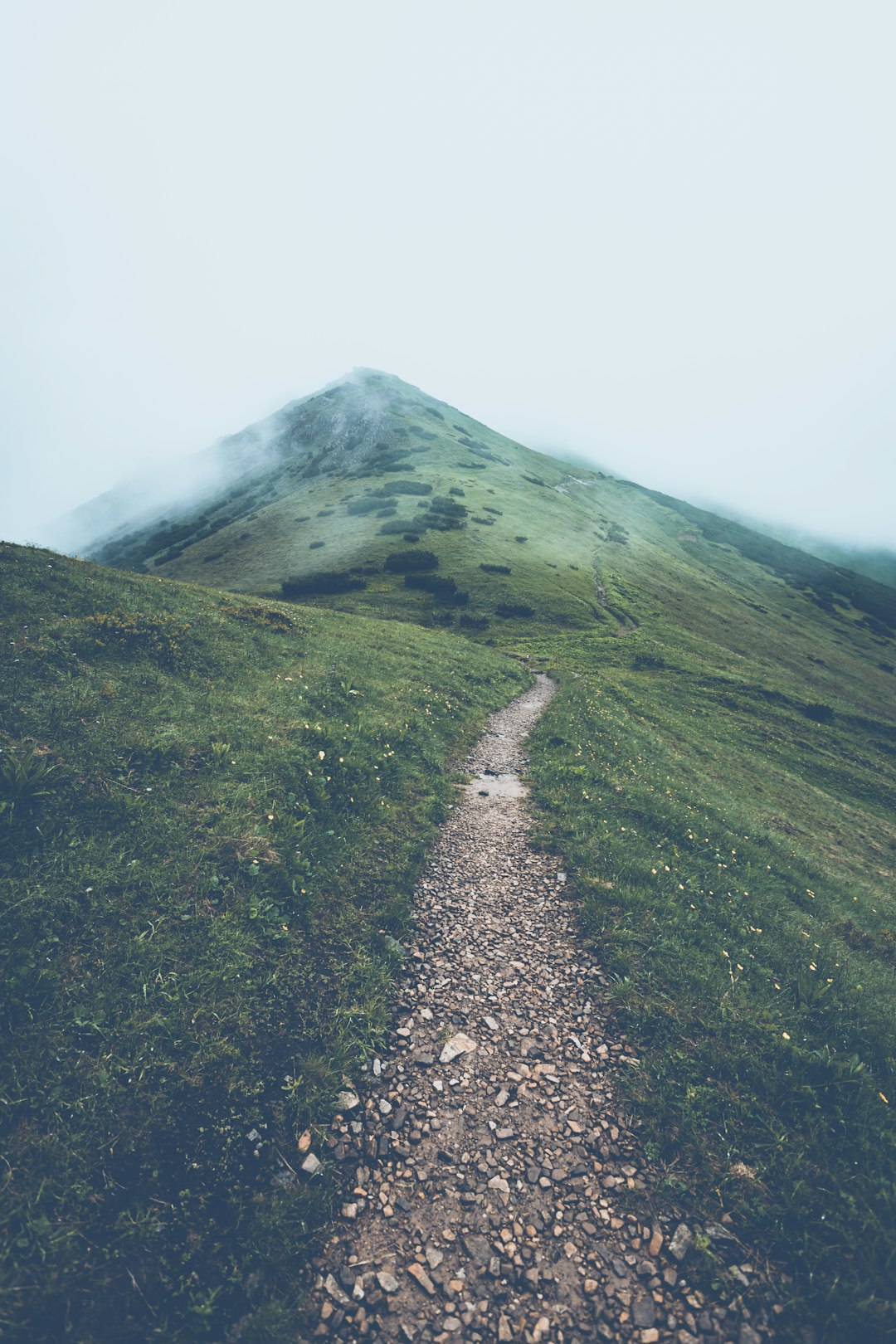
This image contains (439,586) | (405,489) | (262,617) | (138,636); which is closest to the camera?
(138,636)

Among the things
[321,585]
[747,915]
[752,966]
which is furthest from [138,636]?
[321,585]

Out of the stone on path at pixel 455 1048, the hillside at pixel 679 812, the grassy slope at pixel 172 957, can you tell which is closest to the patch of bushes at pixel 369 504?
the hillside at pixel 679 812

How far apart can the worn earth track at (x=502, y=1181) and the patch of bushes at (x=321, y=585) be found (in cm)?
5148

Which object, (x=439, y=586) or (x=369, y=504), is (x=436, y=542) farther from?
(x=369, y=504)

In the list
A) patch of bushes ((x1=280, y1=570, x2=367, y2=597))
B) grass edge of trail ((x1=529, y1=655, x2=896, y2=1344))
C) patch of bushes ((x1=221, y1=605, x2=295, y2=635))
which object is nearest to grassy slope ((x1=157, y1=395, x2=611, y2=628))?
patch of bushes ((x1=280, y1=570, x2=367, y2=597))

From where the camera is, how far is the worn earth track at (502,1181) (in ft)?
15.9

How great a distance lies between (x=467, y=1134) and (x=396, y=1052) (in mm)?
1337

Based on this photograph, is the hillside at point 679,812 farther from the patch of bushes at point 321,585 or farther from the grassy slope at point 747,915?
the patch of bushes at point 321,585

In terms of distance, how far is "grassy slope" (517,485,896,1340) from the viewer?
221 inches

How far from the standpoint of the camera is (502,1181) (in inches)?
228

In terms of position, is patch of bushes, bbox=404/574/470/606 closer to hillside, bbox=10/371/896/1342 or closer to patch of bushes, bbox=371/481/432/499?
hillside, bbox=10/371/896/1342

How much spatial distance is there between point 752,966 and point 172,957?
394 inches

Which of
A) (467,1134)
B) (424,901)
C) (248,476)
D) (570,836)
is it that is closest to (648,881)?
(570,836)

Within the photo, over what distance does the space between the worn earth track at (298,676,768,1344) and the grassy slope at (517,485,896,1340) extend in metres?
0.59
